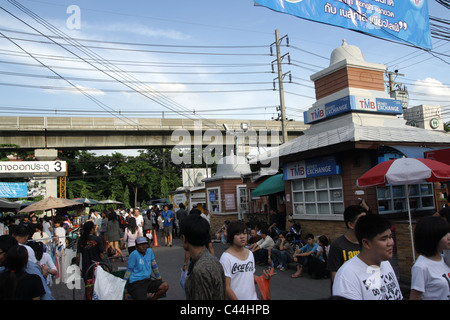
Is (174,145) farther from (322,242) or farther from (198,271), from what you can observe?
(198,271)

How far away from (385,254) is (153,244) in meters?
16.7

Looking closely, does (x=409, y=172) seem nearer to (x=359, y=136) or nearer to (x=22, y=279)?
(x=359, y=136)

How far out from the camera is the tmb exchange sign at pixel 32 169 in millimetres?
22484

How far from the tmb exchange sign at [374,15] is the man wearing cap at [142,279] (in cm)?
616

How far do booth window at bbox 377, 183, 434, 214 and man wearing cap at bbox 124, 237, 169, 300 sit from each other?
318 inches

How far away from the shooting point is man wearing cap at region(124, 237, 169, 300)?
579 centimetres

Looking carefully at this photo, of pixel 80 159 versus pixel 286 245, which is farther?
pixel 80 159

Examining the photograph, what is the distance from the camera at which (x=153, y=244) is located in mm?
18125

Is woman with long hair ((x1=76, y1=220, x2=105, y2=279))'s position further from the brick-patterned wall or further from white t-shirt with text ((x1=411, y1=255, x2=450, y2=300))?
the brick-patterned wall

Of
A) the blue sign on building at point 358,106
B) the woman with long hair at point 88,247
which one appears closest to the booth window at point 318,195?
the blue sign on building at point 358,106

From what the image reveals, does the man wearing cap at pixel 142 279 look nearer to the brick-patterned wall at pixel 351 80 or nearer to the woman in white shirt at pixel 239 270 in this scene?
the woman in white shirt at pixel 239 270

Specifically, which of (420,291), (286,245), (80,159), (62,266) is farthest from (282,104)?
(80,159)

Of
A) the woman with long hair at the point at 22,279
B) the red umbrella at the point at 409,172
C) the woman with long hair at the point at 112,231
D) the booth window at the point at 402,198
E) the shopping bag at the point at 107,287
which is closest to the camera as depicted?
the woman with long hair at the point at 22,279

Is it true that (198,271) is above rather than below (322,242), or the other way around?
above
